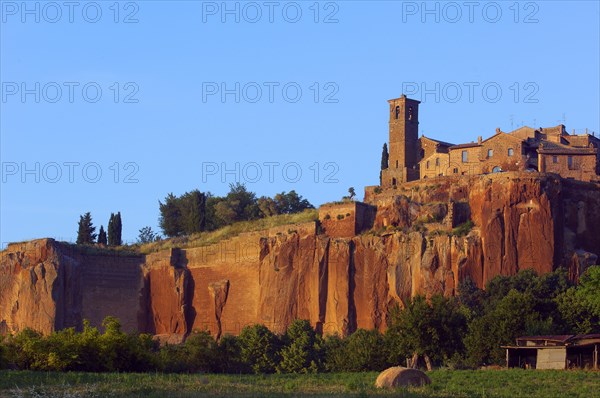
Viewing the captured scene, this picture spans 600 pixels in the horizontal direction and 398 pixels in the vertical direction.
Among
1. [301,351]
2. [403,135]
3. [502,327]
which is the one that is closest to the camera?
[502,327]

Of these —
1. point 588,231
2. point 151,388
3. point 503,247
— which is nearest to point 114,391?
point 151,388

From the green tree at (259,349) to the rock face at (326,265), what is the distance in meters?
8.24

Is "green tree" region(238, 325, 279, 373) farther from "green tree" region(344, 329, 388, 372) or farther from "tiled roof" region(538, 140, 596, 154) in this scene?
"tiled roof" region(538, 140, 596, 154)

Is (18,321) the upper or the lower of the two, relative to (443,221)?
lower

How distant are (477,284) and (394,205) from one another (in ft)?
25.3

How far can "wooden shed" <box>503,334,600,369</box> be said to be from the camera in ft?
183

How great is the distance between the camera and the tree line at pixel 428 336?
2437 inches

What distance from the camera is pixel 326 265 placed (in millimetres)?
78375

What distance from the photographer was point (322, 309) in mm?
77625

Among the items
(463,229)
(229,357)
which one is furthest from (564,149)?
(229,357)

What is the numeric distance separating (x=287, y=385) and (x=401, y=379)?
3.90 m

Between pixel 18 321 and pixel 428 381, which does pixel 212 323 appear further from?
pixel 428 381

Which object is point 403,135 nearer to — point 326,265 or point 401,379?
point 326,265

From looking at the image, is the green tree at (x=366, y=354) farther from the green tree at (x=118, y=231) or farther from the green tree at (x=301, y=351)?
the green tree at (x=118, y=231)
